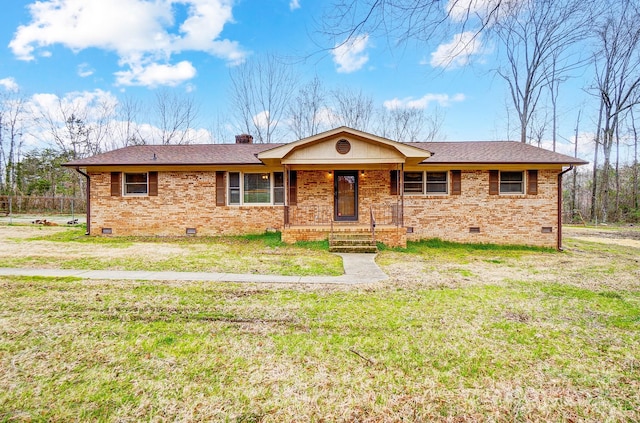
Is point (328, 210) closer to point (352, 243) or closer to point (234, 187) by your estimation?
point (352, 243)

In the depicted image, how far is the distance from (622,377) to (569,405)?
2.87ft

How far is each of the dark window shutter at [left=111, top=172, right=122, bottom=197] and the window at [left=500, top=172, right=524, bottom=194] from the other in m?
16.0

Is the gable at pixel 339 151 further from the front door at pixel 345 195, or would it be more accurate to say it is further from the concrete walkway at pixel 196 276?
the concrete walkway at pixel 196 276

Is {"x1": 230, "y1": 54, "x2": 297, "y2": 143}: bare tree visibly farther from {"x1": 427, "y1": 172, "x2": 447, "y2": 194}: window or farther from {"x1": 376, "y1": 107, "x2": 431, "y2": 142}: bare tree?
{"x1": 427, "y1": 172, "x2": 447, "y2": 194}: window

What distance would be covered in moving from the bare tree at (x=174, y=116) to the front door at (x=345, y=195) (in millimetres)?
19217

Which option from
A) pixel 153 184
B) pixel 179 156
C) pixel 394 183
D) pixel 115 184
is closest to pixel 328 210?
pixel 394 183

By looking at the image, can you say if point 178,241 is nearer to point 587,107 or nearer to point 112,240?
point 112,240

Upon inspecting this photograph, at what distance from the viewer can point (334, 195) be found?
12.3 m

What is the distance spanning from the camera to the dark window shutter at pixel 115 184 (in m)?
12.4

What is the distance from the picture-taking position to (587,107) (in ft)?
80.1

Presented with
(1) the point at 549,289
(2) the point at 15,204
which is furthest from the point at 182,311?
(2) the point at 15,204

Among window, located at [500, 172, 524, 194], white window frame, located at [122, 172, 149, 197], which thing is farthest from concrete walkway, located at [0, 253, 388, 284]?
window, located at [500, 172, 524, 194]

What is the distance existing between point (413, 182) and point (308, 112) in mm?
14884

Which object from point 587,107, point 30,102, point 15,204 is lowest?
point 15,204
